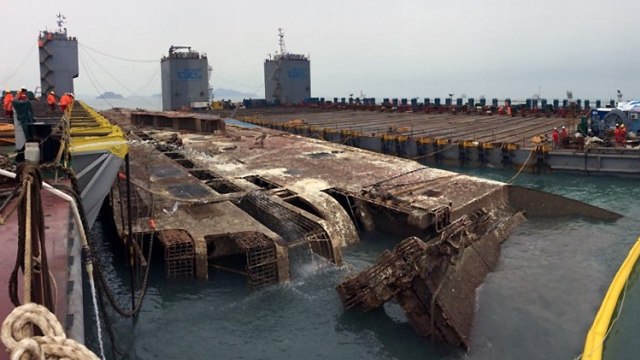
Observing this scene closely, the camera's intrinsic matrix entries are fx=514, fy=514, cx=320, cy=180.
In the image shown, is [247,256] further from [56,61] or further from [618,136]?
[56,61]

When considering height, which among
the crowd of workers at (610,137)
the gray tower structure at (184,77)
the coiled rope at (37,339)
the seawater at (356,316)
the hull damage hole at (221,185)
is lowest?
the seawater at (356,316)

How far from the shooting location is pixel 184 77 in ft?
180

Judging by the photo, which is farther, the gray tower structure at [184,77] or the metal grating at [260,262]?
the gray tower structure at [184,77]

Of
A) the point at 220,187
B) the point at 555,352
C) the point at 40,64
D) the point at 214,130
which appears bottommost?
the point at 555,352

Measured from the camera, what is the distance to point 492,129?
3500cm

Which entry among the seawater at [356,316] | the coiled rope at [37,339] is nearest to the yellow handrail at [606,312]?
the seawater at [356,316]

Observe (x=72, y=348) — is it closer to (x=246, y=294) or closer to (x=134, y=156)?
(x=246, y=294)

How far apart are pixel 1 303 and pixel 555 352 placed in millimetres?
8425

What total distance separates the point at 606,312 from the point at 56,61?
45272mm

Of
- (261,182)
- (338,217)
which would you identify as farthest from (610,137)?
(261,182)

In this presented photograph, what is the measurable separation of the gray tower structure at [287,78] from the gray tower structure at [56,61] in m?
23.4

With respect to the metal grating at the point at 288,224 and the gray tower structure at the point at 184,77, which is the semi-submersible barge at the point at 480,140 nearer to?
the gray tower structure at the point at 184,77

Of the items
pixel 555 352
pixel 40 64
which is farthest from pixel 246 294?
pixel 40 64

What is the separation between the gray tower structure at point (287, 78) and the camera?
60950 mm
